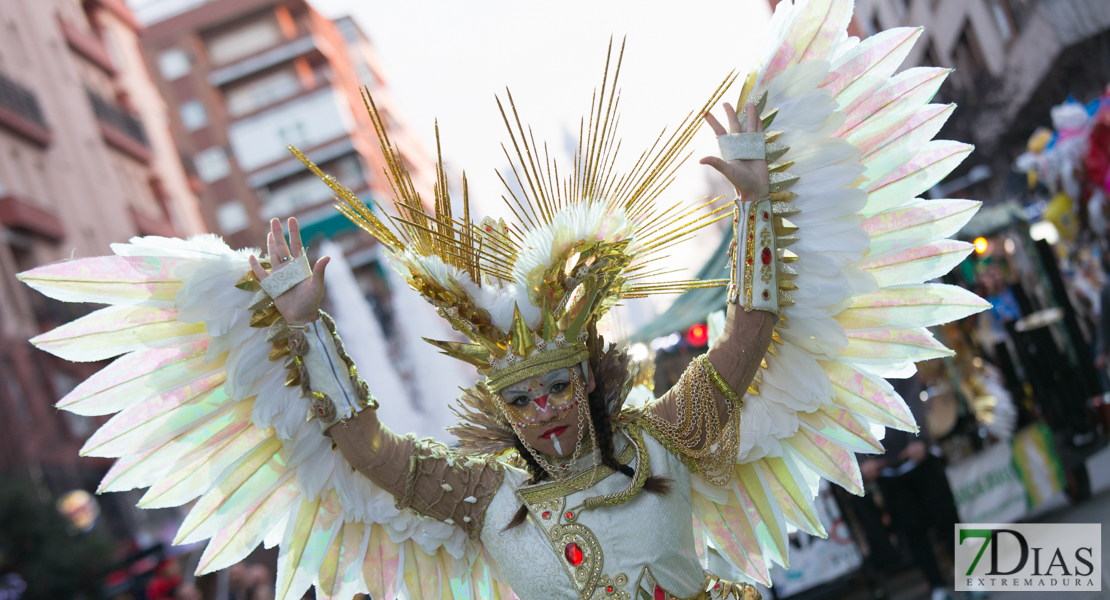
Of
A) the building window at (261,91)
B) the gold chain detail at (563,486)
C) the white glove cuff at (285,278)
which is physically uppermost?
the building window at (261,91)

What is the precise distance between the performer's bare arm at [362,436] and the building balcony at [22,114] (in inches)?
722

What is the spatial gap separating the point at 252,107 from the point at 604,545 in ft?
133

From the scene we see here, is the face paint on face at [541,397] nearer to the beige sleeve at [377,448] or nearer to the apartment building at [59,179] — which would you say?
the beige sleeve at [377,448]

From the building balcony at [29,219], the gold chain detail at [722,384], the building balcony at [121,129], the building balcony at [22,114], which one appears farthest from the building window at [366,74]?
the gold chain detail at [722,384]

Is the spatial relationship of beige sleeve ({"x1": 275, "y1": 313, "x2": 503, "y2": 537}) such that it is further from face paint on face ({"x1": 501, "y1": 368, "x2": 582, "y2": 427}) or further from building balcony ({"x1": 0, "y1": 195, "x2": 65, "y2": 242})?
building balcony ({"x1": 0, "y1": 195, "x2": 65, "y2": 242})

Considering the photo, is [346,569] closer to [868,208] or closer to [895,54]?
[868,208]

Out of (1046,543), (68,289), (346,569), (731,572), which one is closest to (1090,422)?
(1046,543)

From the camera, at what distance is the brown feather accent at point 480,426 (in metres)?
3.03

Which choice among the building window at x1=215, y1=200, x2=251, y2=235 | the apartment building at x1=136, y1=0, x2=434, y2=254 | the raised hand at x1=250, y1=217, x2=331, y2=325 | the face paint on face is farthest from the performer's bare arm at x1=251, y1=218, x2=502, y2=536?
the building window at x1=215, y1=200, x2=251, y2=235

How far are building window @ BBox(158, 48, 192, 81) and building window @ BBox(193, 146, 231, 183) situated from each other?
3567 millimetres

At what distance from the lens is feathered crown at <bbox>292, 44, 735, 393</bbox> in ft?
9.02

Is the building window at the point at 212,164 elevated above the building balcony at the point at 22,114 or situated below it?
above

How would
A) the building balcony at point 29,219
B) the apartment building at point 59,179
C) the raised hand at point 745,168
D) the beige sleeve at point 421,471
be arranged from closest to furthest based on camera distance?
the raised hand at point 745,168
the beige sleeve at point 421,471
the apartment building at point 59,179
the building balcony at point 29,219

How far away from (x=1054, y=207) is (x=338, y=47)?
136 ft
